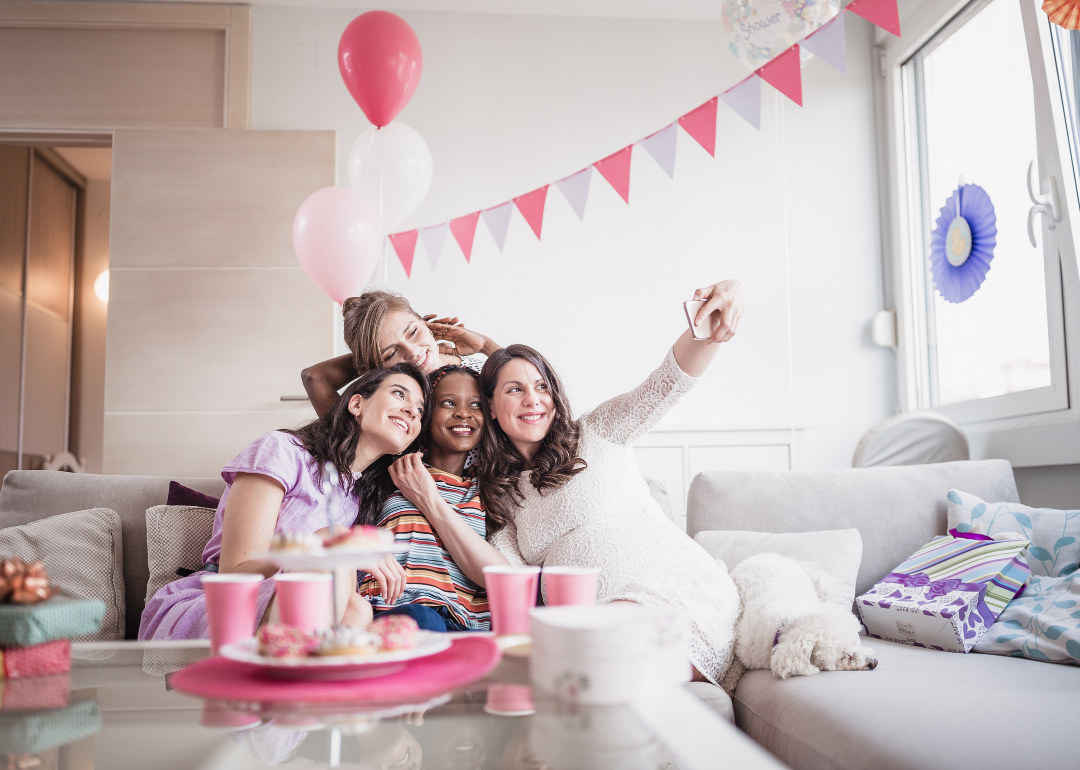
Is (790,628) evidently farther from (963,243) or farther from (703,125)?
(963,243)

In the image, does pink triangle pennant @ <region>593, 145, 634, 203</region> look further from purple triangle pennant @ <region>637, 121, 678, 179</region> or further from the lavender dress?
the lavender dress

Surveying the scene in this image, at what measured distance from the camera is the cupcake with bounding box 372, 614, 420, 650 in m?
0.79

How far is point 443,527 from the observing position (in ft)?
5.31

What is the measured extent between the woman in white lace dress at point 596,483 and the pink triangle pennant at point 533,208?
6.19ft

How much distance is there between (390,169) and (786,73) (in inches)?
60.1

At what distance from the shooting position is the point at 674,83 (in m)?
4.00

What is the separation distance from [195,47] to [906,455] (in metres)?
3.73

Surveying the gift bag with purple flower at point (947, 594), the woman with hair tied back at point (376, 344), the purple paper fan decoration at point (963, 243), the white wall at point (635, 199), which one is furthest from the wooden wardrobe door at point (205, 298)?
the purple paper fan decoration at point (963, 243)

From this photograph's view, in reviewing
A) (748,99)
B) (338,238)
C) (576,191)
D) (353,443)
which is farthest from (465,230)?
(353,443)

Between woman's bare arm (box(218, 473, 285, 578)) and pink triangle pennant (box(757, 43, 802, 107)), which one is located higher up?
pink triangle pennant (box(757, 43, 802, 107))

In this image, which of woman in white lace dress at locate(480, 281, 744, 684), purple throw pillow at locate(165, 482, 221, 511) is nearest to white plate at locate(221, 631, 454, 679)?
woman in white lace dress at locate(480, 281, 744, 684)

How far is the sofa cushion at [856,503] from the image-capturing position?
2.12 metres

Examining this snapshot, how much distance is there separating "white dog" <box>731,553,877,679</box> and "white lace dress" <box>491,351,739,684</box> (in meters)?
0.04

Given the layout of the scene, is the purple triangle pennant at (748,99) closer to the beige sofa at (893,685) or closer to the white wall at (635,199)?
the white wall at (635,199)
